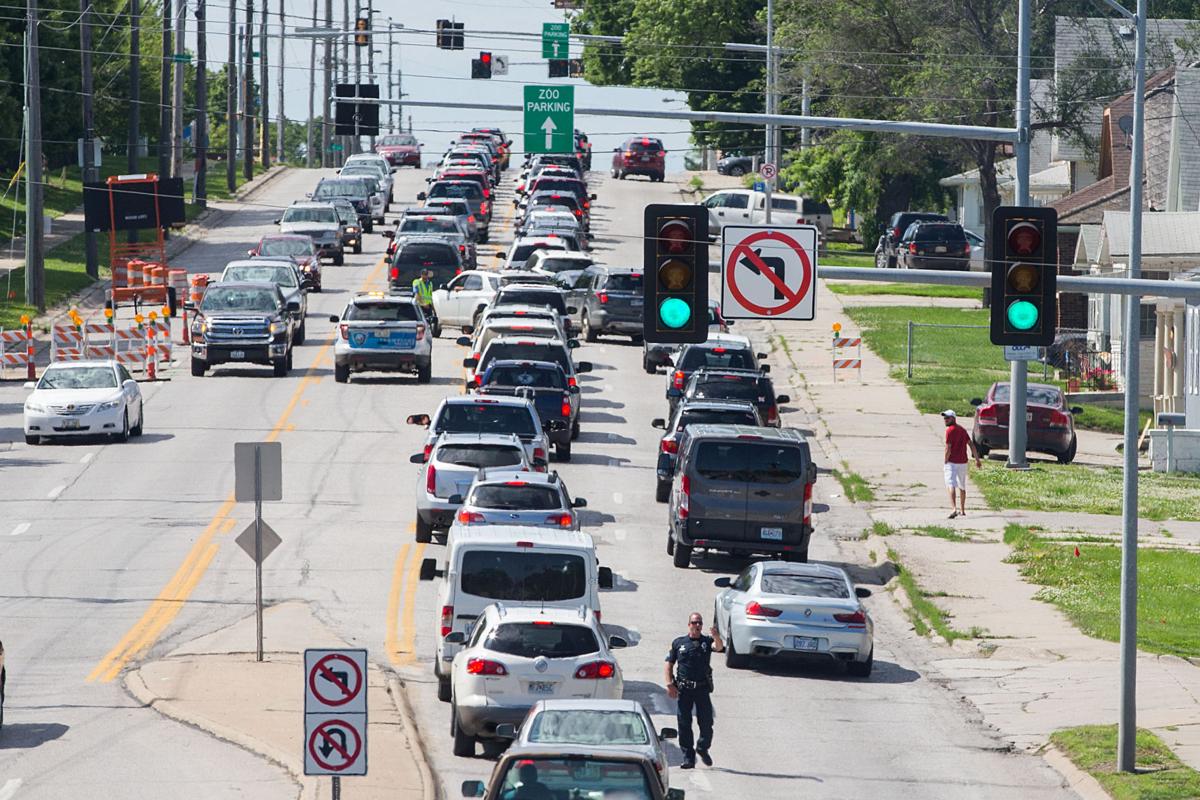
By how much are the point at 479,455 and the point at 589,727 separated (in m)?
14.9

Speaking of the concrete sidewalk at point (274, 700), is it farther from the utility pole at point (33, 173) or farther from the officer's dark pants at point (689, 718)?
the utility pole at point (33, 173)

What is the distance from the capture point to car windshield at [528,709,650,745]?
15758 mm

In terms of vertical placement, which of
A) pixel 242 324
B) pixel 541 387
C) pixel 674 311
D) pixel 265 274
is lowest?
pixel 541 387

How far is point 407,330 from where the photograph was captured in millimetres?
45438

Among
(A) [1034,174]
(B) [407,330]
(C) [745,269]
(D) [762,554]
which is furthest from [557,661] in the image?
(A) [1034,174]

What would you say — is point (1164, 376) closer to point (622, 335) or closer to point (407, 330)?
point (622, 335)

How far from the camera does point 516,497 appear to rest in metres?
27.9

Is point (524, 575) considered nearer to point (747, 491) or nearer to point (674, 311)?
point (674, 311)

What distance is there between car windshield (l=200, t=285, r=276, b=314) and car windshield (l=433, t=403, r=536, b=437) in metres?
13.7

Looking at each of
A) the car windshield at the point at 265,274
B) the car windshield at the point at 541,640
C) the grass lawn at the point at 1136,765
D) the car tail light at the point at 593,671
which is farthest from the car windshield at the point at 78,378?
the grass lawn at the point at 1136,765

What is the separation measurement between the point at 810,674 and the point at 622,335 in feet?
100

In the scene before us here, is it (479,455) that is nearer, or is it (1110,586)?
(1110,586)

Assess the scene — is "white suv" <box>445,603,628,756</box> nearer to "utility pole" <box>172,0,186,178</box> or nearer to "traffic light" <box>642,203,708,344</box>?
"traffic light" <box>642,203,708,344</box>

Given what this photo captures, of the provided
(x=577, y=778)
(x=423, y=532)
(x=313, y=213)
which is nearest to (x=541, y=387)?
(x=423, y=532)
